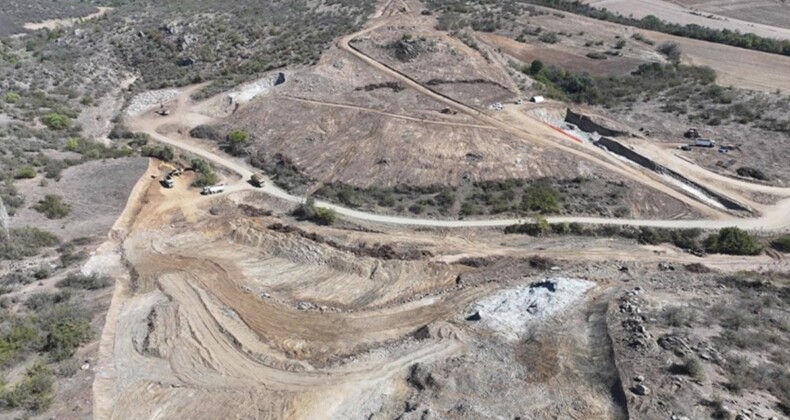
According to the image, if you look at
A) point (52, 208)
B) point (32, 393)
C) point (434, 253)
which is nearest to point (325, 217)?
point (434, 253)

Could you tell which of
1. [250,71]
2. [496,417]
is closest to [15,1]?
[250,71]

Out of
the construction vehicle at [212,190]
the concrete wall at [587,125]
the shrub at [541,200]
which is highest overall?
the concrete wall at [587,125]

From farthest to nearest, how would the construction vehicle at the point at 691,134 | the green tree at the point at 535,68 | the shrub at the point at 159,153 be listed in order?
1. the green tree at the point at 535,68
2. the construction vehicle at the point at 691,134
3. the shrub at the point at 159,153

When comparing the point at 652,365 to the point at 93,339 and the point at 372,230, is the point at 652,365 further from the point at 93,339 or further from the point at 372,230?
the point at 93,339

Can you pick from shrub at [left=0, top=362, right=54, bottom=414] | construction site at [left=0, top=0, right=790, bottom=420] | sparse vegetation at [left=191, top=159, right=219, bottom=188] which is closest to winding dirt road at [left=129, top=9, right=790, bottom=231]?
construction site at [left=0, top=0, right=790, bottom=420]

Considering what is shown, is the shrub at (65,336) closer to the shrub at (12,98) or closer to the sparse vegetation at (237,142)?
the sparse vegetation at (237,142)

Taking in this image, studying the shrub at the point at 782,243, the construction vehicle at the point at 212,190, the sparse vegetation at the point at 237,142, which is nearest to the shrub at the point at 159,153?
the sparse vegetation at the point at 237,142
